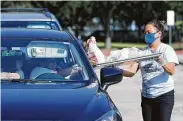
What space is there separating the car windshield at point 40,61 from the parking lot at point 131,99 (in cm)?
375

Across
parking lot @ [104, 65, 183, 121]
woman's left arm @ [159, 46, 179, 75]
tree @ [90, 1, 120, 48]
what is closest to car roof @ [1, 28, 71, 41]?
woman's left arm @ [159, 46, 179, 75]

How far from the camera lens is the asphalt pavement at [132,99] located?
9648 millimetres

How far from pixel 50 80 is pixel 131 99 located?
6867mm

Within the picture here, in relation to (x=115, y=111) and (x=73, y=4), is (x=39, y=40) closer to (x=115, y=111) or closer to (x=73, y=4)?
(x=115, y=111)

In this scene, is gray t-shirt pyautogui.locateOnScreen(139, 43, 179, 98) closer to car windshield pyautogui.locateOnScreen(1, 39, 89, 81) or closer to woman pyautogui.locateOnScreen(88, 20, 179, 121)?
woman pyautogui.locateOnScreen(88, 20, 179, 121)

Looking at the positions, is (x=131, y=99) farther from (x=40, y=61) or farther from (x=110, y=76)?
(x=110, y=76)

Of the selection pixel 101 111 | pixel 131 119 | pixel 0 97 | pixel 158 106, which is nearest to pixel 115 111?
pixel 101 111

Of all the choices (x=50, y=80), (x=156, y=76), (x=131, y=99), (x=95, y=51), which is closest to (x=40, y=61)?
(x=50, y=80)

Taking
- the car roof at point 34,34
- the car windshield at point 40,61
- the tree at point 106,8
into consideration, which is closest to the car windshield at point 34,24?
the car roof at point 34,34

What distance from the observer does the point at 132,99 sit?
1191cm

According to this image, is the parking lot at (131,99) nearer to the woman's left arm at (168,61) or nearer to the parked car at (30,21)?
the parked car at (30,21)

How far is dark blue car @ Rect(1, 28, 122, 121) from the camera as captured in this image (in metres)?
4.23

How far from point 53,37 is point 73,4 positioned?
36316 mm

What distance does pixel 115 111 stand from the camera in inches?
179
